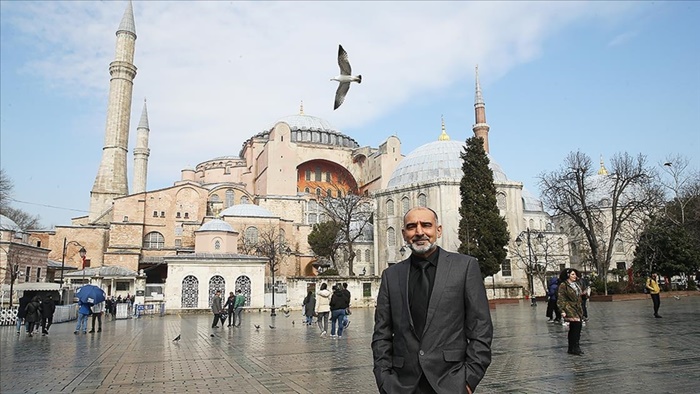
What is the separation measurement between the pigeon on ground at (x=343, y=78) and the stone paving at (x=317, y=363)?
393 centimetres

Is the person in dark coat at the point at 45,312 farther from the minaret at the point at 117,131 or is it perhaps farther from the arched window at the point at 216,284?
the minaret at the point at 117,131

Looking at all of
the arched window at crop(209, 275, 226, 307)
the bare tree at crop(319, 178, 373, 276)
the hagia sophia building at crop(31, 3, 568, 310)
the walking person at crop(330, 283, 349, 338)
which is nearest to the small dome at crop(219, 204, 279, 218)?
the hagia sophia building at crop(31, 3, 568, 310)

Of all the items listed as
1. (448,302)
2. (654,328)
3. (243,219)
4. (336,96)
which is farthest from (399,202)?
(448,302)

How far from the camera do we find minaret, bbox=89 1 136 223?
5250 cm

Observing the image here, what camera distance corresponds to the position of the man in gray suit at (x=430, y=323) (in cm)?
272

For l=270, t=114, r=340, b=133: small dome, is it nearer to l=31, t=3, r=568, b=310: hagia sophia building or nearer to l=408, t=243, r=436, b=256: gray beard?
l=31, t=3, r=568, b=310: hagia sophia building

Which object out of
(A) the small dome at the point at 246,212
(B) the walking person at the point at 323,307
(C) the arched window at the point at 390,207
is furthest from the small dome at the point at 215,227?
(B) the walking person at the point at 323,307

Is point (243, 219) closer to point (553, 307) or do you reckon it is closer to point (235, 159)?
point (235, 159)

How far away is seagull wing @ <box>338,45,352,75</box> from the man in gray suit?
18.0ft

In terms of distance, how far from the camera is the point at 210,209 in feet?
175

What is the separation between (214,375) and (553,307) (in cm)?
1109

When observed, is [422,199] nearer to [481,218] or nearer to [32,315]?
[481,218]

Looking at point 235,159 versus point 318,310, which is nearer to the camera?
point 318,310

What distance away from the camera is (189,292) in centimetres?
2939
